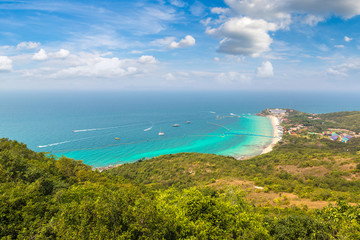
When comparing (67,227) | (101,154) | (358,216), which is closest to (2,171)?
(67,227)

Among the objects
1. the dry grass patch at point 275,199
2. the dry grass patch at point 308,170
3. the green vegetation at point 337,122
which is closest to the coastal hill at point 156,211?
the dry grass patch at point 275,199

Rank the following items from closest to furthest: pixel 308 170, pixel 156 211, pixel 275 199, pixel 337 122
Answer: pixel 156 211 < pixel 275 199 < pixel 308 170 < pixel 337 122

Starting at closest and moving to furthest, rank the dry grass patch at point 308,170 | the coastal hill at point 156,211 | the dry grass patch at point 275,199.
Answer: the coastal hill at point 156,211
the dry grass patch at point 275,199
the dry grass patch at point 308,170

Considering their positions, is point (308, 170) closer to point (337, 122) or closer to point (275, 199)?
point (275, 199)

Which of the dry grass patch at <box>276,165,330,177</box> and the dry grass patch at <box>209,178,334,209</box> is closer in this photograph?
the dry grass patch at <box>209,178,334,209</box>

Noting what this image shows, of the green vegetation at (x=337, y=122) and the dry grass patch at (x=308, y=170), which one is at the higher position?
→ the green vegetation at (x=337, y=122)

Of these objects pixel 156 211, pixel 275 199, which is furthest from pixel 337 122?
pixel 156 211

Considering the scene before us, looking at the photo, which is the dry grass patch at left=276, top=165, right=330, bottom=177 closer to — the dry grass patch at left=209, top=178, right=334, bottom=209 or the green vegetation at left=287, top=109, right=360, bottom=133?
the dry grass patch at left=209, top=178, right=334, bottom=209

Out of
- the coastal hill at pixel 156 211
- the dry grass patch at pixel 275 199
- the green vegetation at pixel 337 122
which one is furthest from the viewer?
the green vegetation at pixel 337 122

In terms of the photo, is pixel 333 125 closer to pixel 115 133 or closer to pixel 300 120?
pixel 300 120

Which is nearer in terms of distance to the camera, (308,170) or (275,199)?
(275,199)

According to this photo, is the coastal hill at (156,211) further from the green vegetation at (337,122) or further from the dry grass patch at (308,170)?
the green vegetation at (337,122)

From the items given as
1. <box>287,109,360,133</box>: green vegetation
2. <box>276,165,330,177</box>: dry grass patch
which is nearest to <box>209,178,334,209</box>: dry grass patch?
<box>276,165,330,177</box>: dry grass patch
